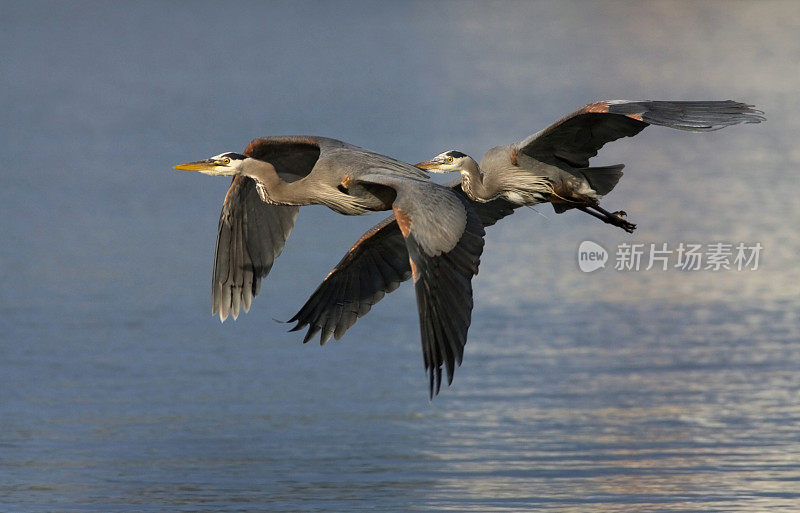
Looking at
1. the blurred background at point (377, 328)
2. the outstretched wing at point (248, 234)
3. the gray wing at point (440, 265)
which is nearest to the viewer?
the gray wing at point (440, 265)

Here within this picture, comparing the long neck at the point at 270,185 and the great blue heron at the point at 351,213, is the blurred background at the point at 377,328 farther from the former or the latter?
the long neck at the point at 270,185

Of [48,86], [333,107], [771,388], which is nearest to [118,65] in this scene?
[48,86]

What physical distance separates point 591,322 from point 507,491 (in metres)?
5.82

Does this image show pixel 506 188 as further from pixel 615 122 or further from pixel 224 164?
pixel 224 164

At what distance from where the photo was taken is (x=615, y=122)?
35.2ft

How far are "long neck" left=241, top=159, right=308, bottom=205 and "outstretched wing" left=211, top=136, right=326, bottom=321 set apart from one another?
0.76 metres

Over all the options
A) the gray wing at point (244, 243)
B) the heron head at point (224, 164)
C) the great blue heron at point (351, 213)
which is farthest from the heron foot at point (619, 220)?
the heron head at point (224, 164)

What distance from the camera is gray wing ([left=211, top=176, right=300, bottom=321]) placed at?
11648 millimetres

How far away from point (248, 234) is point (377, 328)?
13.9ft

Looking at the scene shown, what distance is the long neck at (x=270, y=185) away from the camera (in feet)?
34.9

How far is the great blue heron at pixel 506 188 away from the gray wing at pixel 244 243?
64cm

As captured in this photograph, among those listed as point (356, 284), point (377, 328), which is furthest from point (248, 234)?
point (377, 328)

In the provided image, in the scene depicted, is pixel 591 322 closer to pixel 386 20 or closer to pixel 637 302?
pixel 637 302

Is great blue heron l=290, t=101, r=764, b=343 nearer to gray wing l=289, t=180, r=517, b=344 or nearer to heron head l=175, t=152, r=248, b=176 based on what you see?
gray wing l=289, t=180, r=517, b=344
